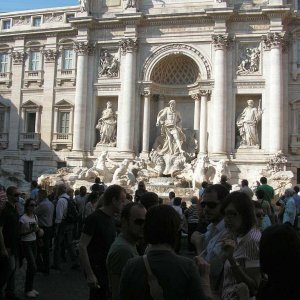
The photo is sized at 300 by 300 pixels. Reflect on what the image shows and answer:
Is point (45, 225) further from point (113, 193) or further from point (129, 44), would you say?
point (129, 44)

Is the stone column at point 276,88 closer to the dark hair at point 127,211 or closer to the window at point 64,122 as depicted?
the window at point 64,122

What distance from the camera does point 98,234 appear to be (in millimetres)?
5336

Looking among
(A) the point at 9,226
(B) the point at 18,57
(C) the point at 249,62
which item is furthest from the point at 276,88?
(A) the point at 9,226

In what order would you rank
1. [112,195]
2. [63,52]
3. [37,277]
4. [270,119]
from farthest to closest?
[63,52]
[270,119]
[37,277]
[112,195]

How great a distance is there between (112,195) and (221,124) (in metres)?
20.5

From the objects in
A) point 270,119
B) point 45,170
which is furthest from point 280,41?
point 45,170

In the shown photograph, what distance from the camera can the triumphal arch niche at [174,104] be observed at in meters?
25.6

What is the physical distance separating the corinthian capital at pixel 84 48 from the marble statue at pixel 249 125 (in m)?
10.3

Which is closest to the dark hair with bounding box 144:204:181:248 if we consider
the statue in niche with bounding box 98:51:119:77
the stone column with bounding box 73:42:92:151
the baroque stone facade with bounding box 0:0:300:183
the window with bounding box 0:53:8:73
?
the baroque stone facade with bounding box 0:0:300:183

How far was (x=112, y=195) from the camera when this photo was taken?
5.31m

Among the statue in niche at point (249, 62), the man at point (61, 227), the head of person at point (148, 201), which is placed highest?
the statue in niche at point (249, 62)

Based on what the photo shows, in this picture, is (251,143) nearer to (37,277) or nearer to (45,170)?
(45,170)

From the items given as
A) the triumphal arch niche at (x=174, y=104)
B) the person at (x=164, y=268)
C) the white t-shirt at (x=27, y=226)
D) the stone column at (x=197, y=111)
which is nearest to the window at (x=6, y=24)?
the triumphal arch niche at (x=174, y=104)

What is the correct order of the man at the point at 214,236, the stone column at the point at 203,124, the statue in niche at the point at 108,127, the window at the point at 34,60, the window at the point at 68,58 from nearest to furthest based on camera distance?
the man at the point at 214,236
the stone column at the point at 203,124
the statue in niche at the point at 108,127
the window at the point at 68,58
the window at the point at 34,60
